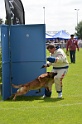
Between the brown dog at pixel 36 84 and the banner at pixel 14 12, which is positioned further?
the banner at pixel 14 12

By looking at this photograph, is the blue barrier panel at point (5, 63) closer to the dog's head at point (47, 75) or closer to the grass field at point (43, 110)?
the grass field at point (43, 110)

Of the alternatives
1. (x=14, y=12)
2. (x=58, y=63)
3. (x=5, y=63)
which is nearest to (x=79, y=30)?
(x=14, y=12)

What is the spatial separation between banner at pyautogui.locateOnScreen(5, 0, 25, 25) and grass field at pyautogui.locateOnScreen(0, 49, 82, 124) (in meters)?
2.41

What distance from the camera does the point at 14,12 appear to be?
447 inches

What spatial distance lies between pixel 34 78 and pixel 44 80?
0.60 metres

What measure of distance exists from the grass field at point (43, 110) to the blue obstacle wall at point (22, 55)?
586 millimetres

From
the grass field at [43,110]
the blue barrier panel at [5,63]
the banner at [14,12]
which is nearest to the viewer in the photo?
the grass field at [43,110]

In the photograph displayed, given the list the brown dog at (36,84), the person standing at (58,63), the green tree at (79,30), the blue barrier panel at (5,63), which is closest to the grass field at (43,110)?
the brown dog at (36,84)

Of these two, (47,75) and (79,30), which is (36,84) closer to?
(47,75)

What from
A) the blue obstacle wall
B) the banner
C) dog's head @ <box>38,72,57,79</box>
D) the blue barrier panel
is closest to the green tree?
the banner

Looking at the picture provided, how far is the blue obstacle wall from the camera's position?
10352 mm

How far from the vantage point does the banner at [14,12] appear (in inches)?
439

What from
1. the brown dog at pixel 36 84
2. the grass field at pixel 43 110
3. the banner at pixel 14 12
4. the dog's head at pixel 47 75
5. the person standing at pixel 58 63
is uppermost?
the banner at pixel 14 12

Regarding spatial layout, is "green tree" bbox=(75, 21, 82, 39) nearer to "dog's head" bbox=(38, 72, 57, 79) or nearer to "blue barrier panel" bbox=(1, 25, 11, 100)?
"blue barrier panel" bbox=(1, 25, 11, 100)
